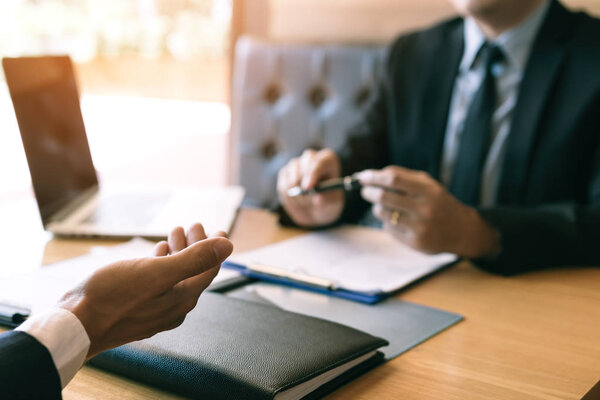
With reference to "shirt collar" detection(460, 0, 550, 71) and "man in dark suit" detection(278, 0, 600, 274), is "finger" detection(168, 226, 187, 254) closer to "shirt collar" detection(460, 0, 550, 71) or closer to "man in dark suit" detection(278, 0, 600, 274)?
"man in dark suit" detection(278, 0, 600, 274)

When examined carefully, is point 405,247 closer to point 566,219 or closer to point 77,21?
point 566,219

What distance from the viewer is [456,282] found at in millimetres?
1005

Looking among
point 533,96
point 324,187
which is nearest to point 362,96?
point 533,96

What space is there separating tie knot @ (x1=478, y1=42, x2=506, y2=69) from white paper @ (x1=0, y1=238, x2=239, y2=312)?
86 cm

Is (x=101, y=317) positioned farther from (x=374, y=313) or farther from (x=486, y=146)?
(x=486, y=146)

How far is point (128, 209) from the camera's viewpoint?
129cm

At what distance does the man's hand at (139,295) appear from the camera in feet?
1.78

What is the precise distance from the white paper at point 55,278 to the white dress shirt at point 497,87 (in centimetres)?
83

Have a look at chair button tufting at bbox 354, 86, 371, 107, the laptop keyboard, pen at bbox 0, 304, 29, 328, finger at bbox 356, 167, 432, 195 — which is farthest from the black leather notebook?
chair button tufting at bbox 354, 86, 371, 107

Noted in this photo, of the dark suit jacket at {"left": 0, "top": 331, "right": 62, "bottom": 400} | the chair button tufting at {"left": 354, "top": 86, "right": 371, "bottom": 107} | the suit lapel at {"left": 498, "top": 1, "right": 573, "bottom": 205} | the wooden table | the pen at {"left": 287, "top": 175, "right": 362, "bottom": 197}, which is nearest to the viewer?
the dark suit jacket at {"left": 0, "top": 331, "right": 62, "bottom": 400}

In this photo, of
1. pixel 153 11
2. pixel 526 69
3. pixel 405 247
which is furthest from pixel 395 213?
pixel 153 11

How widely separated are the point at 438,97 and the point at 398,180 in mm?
642

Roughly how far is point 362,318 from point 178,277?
336mm

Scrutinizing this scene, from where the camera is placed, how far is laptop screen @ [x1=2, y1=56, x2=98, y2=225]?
112cm
